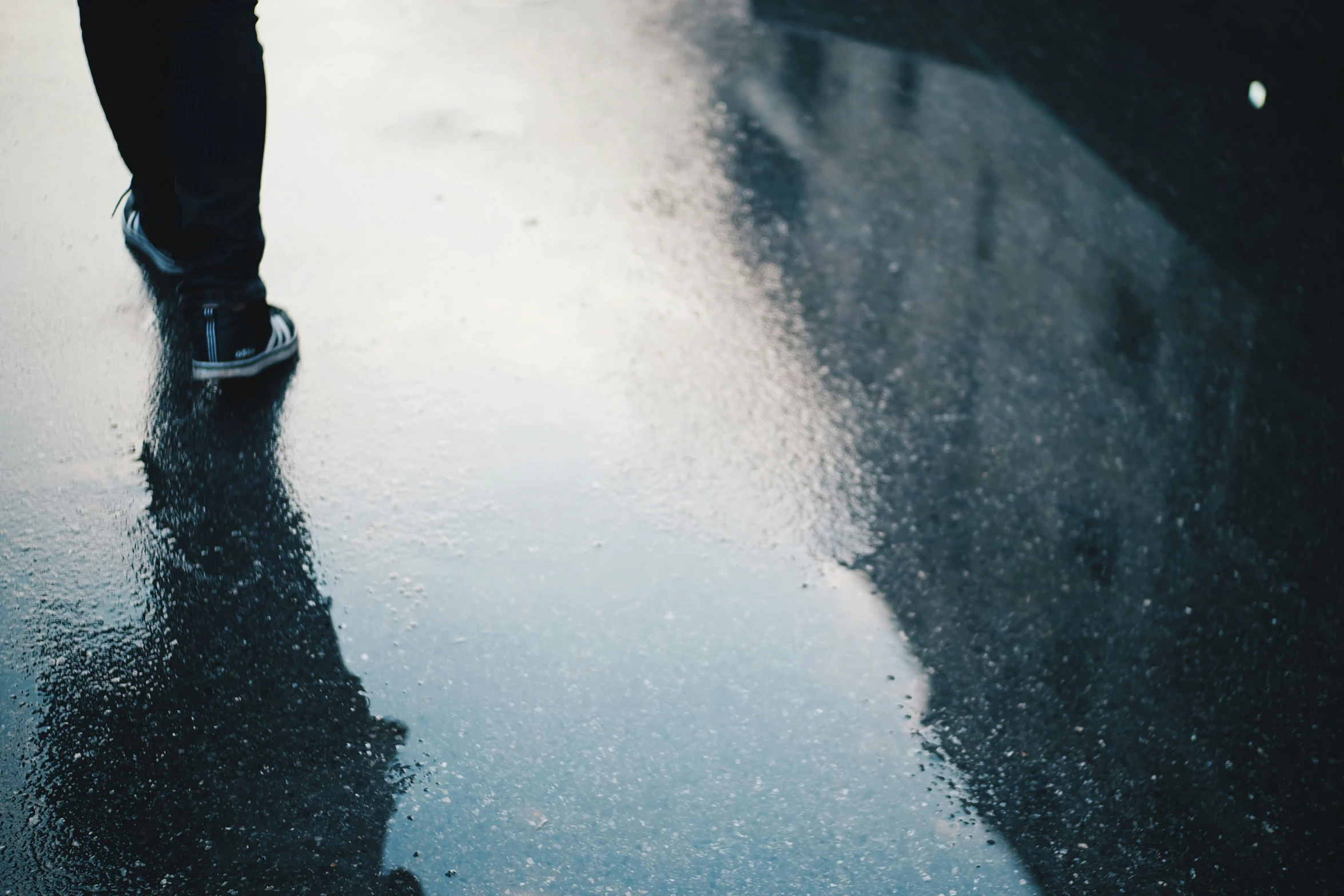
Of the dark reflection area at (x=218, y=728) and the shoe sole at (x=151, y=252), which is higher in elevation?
the shoe sole at (x=151, y=252)

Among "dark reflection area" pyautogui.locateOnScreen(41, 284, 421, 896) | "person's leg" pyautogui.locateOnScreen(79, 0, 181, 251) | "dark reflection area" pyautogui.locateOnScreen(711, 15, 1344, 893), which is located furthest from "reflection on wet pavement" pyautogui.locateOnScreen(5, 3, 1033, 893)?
"person's leg" pyautogui.locateOnScreen(79, 0, 181, 251)

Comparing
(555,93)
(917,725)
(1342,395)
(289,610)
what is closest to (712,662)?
(917,725)

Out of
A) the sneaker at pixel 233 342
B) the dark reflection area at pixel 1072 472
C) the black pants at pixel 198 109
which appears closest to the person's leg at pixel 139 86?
the black pants at pixel 198 109

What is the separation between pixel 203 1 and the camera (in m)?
2.00

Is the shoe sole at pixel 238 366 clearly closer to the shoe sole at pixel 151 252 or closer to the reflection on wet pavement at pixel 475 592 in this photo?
the reflection on wet pavement at pixel 475 592

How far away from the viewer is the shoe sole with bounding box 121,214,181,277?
2.60 m

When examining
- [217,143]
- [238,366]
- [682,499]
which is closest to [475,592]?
[682,499]

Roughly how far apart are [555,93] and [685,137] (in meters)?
0.49

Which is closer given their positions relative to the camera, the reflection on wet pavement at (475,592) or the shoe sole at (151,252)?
the reflection on wet pavement at (475,592)

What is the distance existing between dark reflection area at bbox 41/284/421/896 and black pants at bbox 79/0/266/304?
432mm

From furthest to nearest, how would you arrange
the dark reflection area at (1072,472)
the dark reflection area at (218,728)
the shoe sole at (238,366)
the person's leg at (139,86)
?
the shoe sole at (238,366) < the person's leg at (139,86) < the dark reflection area at (1072,472) < the dark reflection area at (218,728)

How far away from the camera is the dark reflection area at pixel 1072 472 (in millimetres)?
1806

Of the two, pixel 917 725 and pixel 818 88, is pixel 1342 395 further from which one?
pixel 818 88

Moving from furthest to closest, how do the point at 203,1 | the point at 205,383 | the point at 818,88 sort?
the point at 818,88 < the point at 205,383 < the point at 203,1
